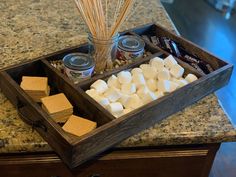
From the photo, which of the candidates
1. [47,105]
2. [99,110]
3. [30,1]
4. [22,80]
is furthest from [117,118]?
[30,1]

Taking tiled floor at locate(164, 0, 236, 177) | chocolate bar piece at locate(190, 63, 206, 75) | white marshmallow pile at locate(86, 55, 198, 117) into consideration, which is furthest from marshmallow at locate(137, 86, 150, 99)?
tiled floor at locate(164, 0, 236, 177)

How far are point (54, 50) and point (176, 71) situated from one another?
421mm

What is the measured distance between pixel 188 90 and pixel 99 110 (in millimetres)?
263

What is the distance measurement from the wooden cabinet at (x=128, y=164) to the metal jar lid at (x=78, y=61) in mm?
244

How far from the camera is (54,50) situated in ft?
3.97

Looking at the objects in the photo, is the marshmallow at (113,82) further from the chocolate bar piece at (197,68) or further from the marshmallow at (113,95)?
the chocolate bar piece at (197,68)

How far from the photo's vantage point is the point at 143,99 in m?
0.94

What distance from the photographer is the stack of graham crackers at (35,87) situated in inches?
36.8

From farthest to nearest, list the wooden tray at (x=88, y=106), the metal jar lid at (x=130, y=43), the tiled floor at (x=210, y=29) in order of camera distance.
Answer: the tiled floor at (x=210, y=29), the metal jar lid at (x=130, y=43), the wooden tray at (x=88, y=106)

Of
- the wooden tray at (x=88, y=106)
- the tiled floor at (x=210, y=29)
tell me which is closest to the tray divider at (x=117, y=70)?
the wooden tray at (x=88, y=106)

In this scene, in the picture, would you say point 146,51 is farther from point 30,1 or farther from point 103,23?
point 30,1

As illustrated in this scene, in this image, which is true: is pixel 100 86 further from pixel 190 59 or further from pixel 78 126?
pixel 190 59

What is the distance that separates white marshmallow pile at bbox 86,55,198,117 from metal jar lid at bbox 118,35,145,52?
73mm

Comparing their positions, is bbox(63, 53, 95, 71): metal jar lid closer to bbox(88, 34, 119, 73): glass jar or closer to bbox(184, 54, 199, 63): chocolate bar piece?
bbox(88, 34, 119, 73): glass jar
